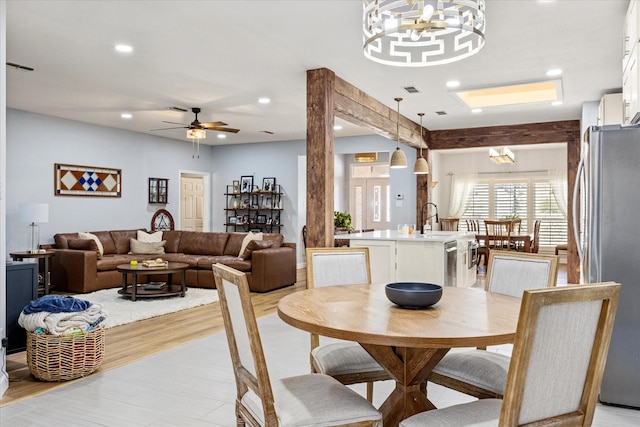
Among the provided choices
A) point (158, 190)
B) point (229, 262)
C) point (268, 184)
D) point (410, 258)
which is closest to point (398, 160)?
point (410, 258)

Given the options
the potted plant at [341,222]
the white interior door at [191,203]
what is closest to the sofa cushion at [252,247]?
the potted plant at [341,222]

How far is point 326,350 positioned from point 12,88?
5.28m

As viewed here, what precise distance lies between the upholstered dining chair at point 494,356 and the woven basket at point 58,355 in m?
2.31

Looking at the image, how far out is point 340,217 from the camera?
31.1ft

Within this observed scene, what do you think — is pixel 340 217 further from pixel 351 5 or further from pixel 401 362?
pixel 401 362

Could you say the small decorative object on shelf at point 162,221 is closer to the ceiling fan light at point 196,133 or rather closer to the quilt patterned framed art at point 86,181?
the quilt patterned framed art at point 86,181

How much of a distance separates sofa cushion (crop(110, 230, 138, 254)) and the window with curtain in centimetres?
738

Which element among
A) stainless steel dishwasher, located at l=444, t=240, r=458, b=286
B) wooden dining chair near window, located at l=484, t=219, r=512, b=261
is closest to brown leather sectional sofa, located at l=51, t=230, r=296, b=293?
stainless steel dishwasher, located at l=444, t=240, r=458, b=286

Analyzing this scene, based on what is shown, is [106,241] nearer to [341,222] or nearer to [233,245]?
[233,245]

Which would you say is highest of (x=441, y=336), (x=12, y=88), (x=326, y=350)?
(x=12, y=88)

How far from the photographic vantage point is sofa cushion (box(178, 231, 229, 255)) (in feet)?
26.1

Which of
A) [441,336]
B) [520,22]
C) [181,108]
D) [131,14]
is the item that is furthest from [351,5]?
[181,108]

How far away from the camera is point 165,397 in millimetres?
2934

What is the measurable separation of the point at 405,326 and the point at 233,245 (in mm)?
6397
